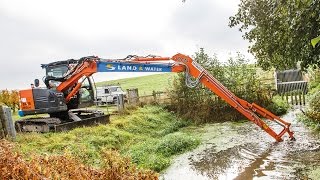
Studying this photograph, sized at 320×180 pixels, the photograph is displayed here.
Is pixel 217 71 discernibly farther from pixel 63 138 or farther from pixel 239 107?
pixel 63 138

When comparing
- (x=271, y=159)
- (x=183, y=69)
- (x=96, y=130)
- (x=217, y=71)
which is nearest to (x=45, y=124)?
(x=96, y=130)

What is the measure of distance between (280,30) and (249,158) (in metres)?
4.27

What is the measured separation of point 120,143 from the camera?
14984 mm

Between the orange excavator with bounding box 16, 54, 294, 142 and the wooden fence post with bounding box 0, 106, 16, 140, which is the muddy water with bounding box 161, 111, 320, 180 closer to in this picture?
the orange excavator with bounding box 16, 54, 294, 142

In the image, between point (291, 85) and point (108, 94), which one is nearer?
point (291, 85)

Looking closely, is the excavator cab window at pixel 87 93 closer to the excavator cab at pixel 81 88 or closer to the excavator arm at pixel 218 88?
the excavator cab at pixel 81 88

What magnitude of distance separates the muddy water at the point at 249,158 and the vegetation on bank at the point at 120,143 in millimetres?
587

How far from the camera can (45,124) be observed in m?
15.8

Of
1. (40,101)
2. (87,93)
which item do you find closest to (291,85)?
(87,93)

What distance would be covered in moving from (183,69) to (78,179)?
1090 cm

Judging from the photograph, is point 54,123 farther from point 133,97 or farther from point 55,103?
point 133,97

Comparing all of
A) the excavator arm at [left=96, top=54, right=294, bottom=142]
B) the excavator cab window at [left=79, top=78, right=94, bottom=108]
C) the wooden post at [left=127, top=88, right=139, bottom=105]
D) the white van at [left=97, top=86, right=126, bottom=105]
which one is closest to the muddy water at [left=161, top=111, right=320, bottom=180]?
the excavator arm at [left=96, top=54, right=294, bottom=142]

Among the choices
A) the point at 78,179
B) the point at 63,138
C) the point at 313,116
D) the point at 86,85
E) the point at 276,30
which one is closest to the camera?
the point at 78,179

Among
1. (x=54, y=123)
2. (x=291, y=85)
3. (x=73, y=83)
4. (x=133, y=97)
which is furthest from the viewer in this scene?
(x=291, y=85)
